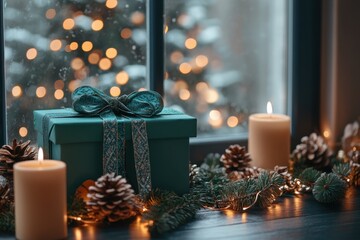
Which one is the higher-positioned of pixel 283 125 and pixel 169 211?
pixel 283 125

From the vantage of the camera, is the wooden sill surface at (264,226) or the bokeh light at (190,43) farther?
the bokeh light at (190,43)

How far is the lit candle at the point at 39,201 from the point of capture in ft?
4.11

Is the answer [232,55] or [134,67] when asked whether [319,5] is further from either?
[134,67]

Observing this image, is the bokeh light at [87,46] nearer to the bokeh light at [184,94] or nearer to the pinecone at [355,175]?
the bokeh light at [184,94]

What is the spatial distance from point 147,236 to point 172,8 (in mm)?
779

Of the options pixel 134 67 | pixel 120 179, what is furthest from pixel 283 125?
pixel 120 179

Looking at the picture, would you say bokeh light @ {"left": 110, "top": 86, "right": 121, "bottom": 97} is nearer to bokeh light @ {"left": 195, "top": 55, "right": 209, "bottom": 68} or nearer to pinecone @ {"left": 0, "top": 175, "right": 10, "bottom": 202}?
bokeh light @ {"left": 195, "top": 55, "right": 209, "bottom": 68}

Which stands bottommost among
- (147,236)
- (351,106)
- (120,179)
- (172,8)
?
(147,236)

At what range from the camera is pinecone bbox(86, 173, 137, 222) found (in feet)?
4.48

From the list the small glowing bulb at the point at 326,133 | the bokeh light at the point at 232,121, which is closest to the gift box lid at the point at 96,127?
the bokeh light at the point at 232,121

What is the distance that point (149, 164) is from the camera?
1485 millimetres

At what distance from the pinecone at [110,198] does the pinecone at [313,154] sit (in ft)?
2.12

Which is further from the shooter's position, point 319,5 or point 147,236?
point 319,5

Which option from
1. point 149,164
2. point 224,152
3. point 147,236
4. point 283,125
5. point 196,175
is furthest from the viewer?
point 224,152
